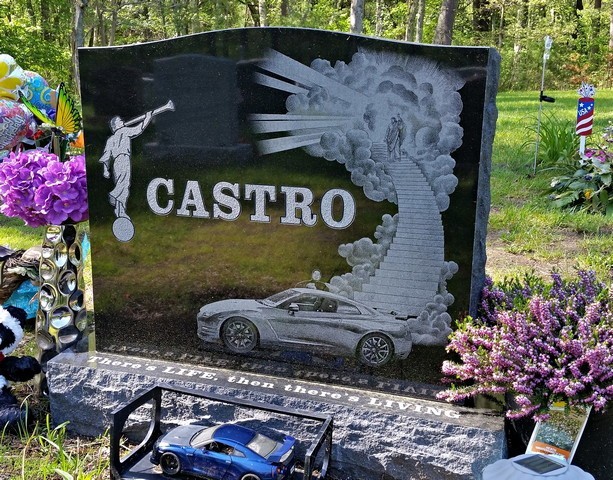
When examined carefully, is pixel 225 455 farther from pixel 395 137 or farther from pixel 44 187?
pixel 44 187

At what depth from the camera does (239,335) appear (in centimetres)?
321

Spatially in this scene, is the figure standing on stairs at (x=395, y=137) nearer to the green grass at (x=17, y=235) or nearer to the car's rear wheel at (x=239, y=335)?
the car's rear wheel at (x=239, y=335)

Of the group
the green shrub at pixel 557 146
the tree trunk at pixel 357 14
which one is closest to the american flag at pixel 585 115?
the green shrub at pixel 557 146

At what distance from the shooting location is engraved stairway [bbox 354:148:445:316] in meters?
2.82

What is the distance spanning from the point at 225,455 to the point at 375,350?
0.86m

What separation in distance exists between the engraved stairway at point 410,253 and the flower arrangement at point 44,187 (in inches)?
61.2

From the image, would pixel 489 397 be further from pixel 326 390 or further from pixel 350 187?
pixel 350 187

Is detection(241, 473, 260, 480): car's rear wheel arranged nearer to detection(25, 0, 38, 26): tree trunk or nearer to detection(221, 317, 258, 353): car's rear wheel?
detection(221, 317, 258, 353): car's rear wheel

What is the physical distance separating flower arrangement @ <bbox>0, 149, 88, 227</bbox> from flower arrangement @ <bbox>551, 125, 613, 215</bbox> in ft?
17.8

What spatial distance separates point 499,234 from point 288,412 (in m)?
4.41

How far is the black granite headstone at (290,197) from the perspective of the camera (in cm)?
278

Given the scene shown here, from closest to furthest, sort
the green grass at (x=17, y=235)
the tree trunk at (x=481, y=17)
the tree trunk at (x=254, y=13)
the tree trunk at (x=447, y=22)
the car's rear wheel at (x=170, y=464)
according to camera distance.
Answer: the car's rear wheel at (x=170, y=464) → the green grass at (x=17, y=235) → the tree trunk at (x=447, y=22) → the tree trunk at (x=254, y=13) → the tree trunk at (x=481, y=17)

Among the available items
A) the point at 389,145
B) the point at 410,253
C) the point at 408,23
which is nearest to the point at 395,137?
the point at 389,145

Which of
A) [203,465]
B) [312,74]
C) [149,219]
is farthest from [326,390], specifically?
[312,74]
